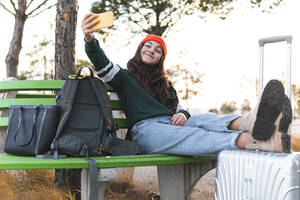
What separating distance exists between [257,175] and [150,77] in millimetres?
1315

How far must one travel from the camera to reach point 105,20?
2336 mm

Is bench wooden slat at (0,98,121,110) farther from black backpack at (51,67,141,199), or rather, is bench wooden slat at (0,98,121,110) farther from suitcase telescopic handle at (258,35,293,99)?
suitcase telescopic handle at (258,35,293,99)

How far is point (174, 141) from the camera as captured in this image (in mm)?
2445

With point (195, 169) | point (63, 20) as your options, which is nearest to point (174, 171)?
point (195, 169)

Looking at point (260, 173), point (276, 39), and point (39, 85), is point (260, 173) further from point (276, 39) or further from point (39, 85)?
point (39, 85)

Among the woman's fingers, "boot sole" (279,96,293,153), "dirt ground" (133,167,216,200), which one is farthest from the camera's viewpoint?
"dirt ground" (133,167,216,200)

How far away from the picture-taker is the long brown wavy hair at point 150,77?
2955mm

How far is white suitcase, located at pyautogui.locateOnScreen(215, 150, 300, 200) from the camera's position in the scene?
1.79m

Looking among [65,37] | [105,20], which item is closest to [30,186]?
[65,37]

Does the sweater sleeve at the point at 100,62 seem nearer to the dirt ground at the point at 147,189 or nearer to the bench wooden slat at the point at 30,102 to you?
the bench wooden slat at the point at 30,102

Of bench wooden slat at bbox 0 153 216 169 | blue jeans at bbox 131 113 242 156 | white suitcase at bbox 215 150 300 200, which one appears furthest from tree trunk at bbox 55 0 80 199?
white suitcase at bbox 215 150 300 200

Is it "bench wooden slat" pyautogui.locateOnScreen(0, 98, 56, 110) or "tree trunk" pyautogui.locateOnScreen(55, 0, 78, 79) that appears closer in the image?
"bench wooden slat" pyautogui.locateOnScreen(0, 98, 56, 110)

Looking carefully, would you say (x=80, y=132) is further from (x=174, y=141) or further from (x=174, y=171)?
(x=174, y=171)

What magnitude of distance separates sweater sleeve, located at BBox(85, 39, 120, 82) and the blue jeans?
1.39 feet
